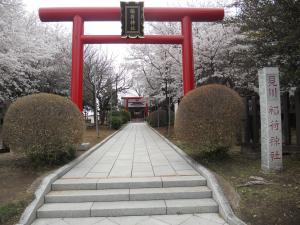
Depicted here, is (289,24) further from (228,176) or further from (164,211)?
(164,211)

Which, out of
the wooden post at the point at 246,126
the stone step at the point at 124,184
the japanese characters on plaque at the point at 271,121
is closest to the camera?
the stone step at the point at 124,184

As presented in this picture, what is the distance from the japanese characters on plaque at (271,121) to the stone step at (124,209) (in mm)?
2063

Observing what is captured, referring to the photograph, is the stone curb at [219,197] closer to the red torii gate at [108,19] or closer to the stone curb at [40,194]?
the stone curb at [40,194]

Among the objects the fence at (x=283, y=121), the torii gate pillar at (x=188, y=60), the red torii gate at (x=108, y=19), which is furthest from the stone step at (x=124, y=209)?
the torii gate pillar at (x=188, y=60)

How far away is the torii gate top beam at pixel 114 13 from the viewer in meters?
11.7

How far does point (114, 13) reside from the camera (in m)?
11.7

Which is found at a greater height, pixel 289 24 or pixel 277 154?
pixel 289 24

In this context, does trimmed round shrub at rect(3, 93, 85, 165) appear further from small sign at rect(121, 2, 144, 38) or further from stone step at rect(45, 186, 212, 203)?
small sign at rect(121, 2, 144, 38)

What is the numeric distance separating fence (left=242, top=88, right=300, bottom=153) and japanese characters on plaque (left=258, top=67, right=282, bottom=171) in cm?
73

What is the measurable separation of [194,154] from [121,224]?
4.55 m

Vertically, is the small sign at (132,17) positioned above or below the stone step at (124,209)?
above

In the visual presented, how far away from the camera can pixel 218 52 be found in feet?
48.8

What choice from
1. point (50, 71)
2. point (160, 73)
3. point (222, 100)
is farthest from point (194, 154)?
point (50, 71)

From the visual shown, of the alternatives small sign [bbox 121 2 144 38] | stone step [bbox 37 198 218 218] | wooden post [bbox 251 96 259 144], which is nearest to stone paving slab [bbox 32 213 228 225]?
stone step [bbox 37 198 218 218]
